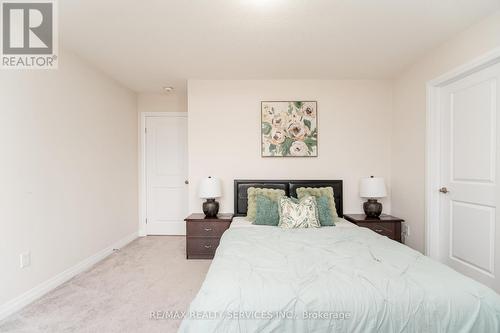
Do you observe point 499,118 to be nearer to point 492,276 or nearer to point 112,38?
point 492,276

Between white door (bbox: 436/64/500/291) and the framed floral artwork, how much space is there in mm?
1500

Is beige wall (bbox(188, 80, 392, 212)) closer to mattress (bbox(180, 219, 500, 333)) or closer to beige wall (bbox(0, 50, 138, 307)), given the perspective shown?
beige wall (bbox(0, 50, 138, 307))

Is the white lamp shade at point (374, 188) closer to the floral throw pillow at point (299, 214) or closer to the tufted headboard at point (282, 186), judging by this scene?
the tufted headboard at point (282, 186)

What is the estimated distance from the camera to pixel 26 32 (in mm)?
2260

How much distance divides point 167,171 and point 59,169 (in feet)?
6.24

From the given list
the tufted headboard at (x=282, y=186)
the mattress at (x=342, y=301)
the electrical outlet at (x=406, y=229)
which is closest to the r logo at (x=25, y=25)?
the mattress at (x=342, y=301)

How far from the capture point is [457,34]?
8.18 ft

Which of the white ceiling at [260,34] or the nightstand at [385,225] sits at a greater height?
the white ceiling at [260,34]

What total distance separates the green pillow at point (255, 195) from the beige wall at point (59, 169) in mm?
1938

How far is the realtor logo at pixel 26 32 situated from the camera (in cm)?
208

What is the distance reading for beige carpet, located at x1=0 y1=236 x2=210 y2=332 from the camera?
194 centimetres

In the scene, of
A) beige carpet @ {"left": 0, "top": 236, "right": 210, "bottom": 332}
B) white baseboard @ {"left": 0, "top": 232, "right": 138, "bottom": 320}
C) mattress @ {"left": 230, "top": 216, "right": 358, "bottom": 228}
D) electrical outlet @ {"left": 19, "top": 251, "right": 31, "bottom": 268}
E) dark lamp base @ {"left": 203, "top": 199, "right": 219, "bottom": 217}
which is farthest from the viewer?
dark lamp base @ {"left": 203, "top": 199, "right": 219, "bottom": 217}

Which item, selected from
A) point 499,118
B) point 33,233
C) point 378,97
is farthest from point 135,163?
point 499,118

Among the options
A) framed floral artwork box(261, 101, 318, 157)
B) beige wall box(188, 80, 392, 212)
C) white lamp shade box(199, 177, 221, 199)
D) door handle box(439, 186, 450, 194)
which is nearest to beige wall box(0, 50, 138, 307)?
beige wall box(188, 80, 392, 212)
